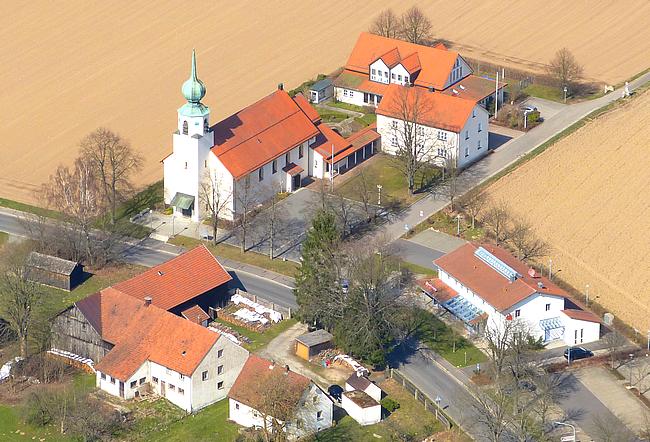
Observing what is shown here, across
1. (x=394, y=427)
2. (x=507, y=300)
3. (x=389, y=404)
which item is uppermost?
(x=507, y=300)

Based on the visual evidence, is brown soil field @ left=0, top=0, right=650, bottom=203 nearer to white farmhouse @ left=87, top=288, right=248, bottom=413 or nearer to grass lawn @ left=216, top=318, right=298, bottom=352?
grass lawn @ left=216, top=318, right=298, bottom=352

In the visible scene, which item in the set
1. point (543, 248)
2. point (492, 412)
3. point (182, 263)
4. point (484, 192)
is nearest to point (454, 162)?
point (484, 192)

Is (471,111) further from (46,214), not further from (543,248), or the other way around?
(46,214)

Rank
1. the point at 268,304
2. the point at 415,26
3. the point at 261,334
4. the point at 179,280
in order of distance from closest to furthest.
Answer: the point at 261,334 < the point at 179,280 < the point at 268,304 < the point at 415,26

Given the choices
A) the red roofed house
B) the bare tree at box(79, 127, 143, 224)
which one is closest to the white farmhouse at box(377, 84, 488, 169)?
the bare tree at box(79, 127, 143, 224)

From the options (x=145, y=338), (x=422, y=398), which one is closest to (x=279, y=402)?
(x=422, y=398)

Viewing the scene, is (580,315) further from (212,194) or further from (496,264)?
(212,194)
